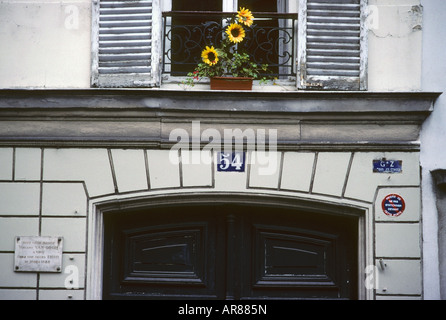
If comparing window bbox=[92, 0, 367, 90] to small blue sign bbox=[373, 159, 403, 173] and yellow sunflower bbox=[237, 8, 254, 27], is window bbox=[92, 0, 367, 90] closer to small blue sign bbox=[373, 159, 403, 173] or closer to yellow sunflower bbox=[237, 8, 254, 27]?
yellow sunflower bbox=[237, 8, 254, 27]

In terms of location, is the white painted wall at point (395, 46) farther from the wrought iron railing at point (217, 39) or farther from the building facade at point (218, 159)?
the wrought iron railing at point (217, 39)

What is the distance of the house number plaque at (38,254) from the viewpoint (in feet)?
21.6

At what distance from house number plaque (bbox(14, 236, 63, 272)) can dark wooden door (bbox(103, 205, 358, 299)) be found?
0.54 m

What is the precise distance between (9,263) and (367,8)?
4700 millimetres

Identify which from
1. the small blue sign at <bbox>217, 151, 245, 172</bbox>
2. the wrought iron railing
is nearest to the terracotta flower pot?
the wrought iron railing

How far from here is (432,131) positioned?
21.9ft

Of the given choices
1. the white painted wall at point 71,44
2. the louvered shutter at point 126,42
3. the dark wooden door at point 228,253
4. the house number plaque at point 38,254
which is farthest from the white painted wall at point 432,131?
the house number plaque at point 38,254

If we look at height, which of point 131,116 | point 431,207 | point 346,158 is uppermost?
point 131,116

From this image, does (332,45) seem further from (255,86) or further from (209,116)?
(209,116)

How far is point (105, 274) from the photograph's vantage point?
6836 millimetres

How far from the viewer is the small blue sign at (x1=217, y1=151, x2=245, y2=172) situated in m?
6.66

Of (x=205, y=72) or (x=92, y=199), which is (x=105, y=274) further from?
(x=205, y=72)

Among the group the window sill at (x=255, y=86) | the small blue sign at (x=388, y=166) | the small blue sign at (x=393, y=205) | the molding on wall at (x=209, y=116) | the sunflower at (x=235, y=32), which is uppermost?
the sunflower at (x=235, y=32)
